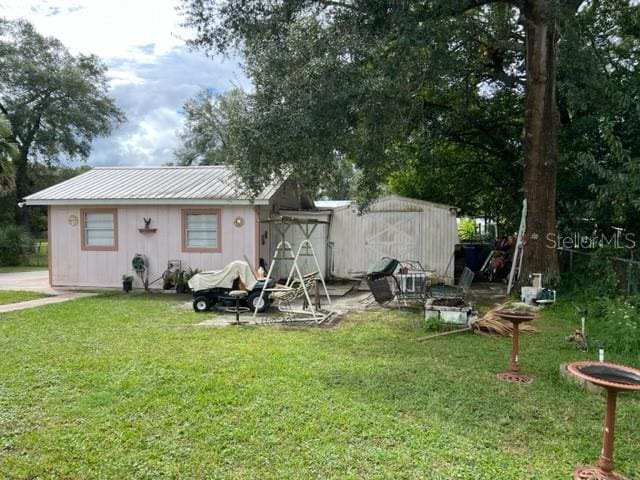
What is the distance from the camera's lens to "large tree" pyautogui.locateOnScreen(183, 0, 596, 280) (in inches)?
268

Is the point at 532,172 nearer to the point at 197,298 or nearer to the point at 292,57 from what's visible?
the point at 292,57

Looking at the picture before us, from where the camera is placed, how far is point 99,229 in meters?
11.4

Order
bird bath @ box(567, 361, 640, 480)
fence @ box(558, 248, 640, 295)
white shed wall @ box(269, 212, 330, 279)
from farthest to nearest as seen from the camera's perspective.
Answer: white shed wall @ box(269, 212, 330, 279)
fence @ box(558, 248, 640, 295)
bird bath @ box(567, 361, 640, 480)

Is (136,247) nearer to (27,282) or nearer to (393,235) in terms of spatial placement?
(27,282)

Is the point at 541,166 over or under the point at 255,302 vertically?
over

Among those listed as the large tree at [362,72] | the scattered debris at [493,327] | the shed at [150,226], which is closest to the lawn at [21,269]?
the shed at [150,226]

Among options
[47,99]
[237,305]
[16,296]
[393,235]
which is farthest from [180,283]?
[47,99]

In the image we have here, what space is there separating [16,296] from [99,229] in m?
2.40

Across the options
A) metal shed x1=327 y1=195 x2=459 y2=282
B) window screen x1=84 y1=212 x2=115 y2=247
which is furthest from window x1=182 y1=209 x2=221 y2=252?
metal shed x1=327 y1=195 x2=459 y2=282

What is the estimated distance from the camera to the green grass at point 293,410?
292 centimetres

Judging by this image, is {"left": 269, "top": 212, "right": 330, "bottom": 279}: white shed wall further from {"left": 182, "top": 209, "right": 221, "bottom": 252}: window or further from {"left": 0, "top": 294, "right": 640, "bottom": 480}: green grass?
{"left": 0, "top": 294, "right": 640, "bottom": 480}: green grass

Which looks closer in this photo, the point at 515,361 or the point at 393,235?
the point at 515,361

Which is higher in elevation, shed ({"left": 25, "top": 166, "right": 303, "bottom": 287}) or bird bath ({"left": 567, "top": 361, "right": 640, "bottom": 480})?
shed ({"left": 25, "top": 166, "right": 303, "bottom": 287})

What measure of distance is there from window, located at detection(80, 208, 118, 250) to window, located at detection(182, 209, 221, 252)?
6.33 ft
